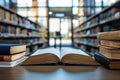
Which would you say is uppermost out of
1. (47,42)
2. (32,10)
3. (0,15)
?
(32,10)

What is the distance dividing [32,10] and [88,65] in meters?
8.27

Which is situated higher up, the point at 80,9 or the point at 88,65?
the point at 80,9

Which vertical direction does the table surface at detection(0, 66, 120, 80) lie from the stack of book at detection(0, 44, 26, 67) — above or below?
below

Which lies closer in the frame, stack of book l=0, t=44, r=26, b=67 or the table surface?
the table surface

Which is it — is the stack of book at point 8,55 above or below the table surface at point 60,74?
above

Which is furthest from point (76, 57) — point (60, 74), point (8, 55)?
point (8, 55)

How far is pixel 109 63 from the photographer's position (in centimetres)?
60

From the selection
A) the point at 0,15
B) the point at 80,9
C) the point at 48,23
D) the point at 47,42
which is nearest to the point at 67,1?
the point at 80,9

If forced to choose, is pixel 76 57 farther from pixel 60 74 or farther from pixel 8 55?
pixel 8 55

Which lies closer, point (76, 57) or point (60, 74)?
point (60, 74)

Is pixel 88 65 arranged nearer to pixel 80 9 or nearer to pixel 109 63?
pixel 109 63

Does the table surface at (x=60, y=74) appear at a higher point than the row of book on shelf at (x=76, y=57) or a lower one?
lower

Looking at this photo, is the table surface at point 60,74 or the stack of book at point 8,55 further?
the stack of book at point 8,55

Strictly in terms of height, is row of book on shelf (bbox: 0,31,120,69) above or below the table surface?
above
